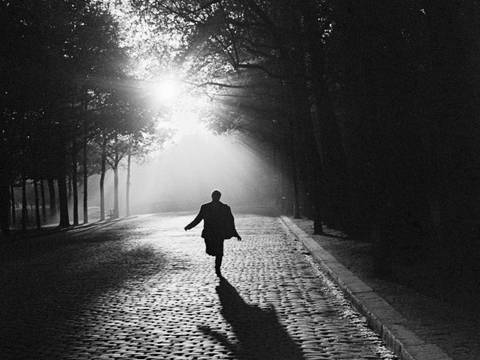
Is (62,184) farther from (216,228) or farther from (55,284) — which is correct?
(216,228)

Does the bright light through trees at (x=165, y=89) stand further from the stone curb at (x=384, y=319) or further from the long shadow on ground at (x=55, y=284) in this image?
the stone curb at (x=384, y=319)

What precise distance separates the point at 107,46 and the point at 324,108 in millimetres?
12686

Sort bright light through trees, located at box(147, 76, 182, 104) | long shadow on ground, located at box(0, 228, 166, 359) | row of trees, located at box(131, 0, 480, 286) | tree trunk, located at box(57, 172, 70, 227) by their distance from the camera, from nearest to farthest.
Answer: long shadow on ground, located at box(0, 228, 166, 359)
row of trees, located at box(131, 0, 480, 286)
bright light through trees, located at box(147, 76, 182, 104)
tree trunk, located at box(57, 172, 70, 227)

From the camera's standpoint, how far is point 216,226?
14.2 metres

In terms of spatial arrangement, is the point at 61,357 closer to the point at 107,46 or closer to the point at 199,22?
the point at 199,22

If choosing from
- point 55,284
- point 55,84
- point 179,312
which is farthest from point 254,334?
point 55,84

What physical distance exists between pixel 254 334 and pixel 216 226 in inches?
245

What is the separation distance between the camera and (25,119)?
30781 millimetres

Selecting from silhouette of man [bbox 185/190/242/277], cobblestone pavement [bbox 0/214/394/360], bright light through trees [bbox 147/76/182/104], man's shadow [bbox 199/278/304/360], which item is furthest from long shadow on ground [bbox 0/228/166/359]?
bright light through trees [bbox 147/76/182/104]

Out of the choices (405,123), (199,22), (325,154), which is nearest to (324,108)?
(325,154)

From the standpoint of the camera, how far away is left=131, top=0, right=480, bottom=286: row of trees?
10.2 m

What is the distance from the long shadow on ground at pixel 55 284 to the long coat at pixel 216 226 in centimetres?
138

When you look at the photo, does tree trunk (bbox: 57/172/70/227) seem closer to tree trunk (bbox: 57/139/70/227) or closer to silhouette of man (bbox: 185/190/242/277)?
tree trunk (bbox: 57/139/70/227)

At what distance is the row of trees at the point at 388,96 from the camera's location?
1016cm
